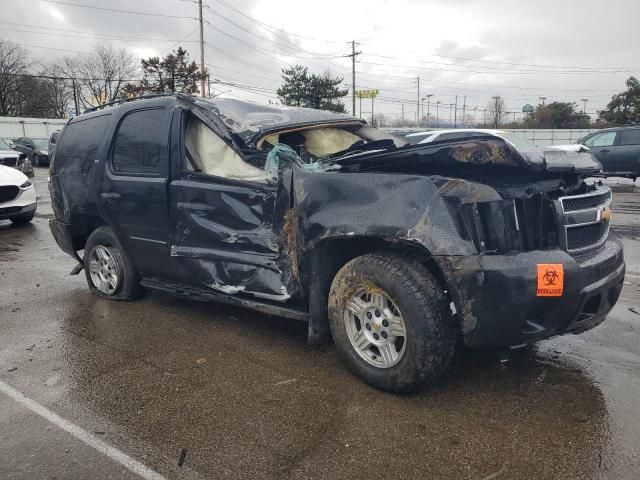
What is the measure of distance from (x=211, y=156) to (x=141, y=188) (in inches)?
29.1

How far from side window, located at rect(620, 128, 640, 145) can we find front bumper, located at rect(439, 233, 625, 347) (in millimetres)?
15052

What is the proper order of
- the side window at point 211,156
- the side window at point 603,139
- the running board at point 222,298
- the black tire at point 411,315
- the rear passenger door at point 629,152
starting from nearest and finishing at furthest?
the black tire at point 411,315 < the running board at point 222,298 < the side window at point 211,156 < the rear passenger door at point 629,152 < the side window at point 603,139

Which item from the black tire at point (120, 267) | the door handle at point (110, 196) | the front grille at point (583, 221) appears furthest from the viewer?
the black tire at point (120, 267)

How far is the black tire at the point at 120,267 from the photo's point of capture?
16.5ft

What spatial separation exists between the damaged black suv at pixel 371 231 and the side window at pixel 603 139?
1442 centimetres

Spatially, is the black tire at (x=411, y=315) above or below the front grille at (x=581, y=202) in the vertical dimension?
below

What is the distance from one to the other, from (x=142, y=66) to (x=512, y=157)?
4097 centimetres

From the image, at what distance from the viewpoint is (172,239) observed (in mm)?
4301

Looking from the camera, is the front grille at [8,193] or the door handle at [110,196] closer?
the door handle at [110,196]

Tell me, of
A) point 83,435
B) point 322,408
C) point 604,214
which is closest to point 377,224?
point 322,408

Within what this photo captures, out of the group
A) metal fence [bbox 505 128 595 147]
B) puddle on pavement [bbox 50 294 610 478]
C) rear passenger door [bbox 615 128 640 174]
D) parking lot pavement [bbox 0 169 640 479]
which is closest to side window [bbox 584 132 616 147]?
rear passenger door [bbox 615 128 640 174]

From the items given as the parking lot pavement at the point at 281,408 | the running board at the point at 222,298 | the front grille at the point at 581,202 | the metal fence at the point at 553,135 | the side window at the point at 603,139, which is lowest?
the parking lot pavement at the point at 281,408

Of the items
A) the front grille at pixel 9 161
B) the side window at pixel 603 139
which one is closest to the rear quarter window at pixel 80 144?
the front grille at pixel 9 161

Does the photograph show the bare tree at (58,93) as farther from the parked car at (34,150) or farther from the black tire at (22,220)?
the black tire at (22,220)
